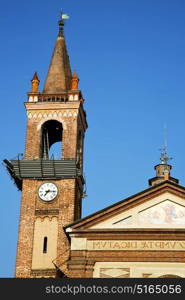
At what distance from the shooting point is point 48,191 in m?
34.2

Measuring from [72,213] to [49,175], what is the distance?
2.47 m

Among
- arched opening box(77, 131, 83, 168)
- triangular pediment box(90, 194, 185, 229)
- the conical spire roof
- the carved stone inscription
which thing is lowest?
the carved stone inscription

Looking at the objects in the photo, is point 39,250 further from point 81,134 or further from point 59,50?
point 59,50

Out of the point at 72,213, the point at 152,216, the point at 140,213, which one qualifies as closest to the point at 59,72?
the point at 72,213

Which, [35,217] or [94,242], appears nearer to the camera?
[94,242]

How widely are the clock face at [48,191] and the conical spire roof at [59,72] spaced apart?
19.5ft

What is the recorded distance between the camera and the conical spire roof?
1487 inches

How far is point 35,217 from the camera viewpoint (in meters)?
33.7

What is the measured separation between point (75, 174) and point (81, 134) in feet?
14.9

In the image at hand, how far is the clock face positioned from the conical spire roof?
5.94 m

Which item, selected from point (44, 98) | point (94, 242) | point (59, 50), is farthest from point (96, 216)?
point (59, 50)

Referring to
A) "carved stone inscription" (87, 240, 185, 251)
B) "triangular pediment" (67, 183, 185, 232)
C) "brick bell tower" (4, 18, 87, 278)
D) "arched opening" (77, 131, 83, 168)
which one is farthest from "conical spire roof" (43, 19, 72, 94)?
"carved stone inscription" (87, 240, 185, 251)

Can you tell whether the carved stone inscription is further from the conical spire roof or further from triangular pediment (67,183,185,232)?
the conical spire roof

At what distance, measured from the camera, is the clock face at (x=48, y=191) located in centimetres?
3406
